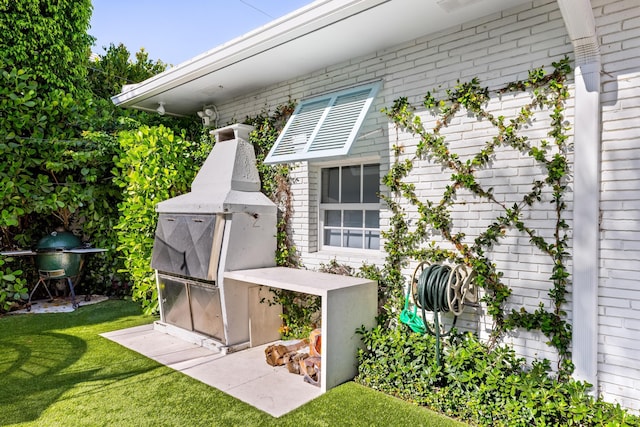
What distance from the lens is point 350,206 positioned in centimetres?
546

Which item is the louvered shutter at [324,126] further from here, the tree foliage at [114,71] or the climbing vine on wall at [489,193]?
the tree foliage at [114,71]

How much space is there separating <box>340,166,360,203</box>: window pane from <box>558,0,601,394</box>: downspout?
8.81 feet

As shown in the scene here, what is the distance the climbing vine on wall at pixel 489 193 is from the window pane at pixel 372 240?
45 cm

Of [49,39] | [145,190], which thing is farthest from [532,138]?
[49,39]

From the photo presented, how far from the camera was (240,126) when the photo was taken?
20.3 feet

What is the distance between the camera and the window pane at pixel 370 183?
518 cm

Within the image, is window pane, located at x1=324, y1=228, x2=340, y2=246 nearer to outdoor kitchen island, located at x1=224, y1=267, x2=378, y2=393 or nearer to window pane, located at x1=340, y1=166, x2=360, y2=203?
window pane, located at x1=340, y1=166, x2=360, y2=203

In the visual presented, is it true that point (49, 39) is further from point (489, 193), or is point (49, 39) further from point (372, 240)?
point (489, 193)

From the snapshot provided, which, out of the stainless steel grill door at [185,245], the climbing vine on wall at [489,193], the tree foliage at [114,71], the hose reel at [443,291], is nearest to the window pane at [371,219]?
the climbing vine on wall at [489,193]

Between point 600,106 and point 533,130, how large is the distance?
0.53 meters

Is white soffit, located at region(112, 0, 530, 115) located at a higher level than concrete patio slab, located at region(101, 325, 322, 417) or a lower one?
higher

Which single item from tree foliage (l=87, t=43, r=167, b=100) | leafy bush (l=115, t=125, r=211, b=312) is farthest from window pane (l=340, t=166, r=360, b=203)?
tree foliage (l=87, t=43, r=167, b=100)

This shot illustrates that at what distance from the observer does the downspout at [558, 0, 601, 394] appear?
3213mm

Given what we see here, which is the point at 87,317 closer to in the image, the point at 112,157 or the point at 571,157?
the point at 112,157
